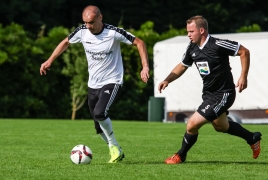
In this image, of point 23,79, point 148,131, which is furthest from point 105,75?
point 23,79

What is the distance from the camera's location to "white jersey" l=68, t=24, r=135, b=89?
34.4ft

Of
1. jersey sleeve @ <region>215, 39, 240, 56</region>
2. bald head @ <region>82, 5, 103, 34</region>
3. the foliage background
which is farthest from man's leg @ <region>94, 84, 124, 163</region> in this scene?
the foliage background

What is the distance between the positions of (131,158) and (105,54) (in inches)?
64.4

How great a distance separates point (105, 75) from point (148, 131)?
7.94m

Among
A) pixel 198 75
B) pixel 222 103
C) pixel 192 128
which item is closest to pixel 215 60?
pixel 222 103

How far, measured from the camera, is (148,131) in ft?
60.2

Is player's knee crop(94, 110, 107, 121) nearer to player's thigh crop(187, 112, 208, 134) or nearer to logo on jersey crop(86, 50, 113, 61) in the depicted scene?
logo on jersey crop(86, 50, 113, 61)

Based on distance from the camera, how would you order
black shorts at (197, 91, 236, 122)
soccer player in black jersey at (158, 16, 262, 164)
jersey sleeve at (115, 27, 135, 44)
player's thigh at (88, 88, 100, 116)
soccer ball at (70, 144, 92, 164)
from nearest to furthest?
soccer player in black jersey at (158, 16, 262, 164)
black shorts at (197, 91, 236, 122)
soccer ball at (70, 144, 92, 164)
jersey sleeve at (115, 27, 135, 44)
player's thigh at (88, 88, 100, 116)

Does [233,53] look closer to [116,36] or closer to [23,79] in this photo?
[116,36]

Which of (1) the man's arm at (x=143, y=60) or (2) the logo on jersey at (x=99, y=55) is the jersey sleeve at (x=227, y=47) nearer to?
(1) the man's arm at (x=143, y=60)

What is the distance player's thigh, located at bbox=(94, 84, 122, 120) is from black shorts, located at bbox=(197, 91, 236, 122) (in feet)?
3.89

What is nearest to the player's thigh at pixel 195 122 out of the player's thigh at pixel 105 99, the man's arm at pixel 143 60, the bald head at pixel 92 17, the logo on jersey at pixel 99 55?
the man's arm at pixel 143 60

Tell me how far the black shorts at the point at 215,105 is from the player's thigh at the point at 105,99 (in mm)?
1185

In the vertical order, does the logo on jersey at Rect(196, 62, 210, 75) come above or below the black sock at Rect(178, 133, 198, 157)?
above
